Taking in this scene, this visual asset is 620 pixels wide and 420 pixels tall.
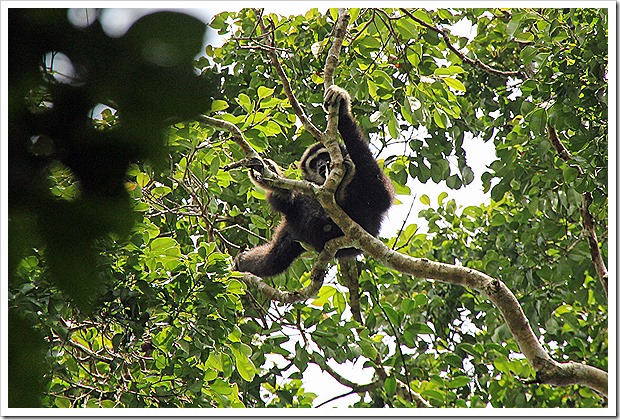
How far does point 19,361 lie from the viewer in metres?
0.65

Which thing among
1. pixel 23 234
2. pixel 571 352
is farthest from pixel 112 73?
pixel 571 352

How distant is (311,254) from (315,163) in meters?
0.60

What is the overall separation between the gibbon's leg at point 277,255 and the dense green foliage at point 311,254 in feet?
0.42

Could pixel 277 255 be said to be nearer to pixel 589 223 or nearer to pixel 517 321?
pixel 517 321

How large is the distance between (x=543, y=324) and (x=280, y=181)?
2494 millimetres

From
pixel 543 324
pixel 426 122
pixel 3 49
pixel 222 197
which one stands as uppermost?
pixel 543 324

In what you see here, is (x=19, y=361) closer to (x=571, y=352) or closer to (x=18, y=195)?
(x=18, y=195)

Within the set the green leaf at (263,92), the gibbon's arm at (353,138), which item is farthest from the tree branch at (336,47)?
the green leaf at (263,92)

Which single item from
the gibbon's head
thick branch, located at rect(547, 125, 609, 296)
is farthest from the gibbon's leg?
thick branch, located at rect(547, 125, 609, 296)

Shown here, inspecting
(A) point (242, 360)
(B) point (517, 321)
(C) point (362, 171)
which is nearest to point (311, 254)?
(C) point (362, 171)

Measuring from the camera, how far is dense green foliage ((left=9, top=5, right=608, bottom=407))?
6.20ft

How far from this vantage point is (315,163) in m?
4.49

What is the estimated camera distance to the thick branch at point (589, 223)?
419cm

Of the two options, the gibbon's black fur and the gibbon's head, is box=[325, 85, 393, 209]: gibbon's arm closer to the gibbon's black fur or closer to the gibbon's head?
the gibbon's black fur
